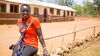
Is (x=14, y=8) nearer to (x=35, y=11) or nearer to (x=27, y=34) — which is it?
(x=35, y=11)

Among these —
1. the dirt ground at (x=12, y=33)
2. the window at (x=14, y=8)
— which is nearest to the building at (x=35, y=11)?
the window at (x=14, y=8)

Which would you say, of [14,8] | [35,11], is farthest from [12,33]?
[35,11]

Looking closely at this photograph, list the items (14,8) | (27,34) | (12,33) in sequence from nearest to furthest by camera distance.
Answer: (27,34) < (12,33) < (14,8)

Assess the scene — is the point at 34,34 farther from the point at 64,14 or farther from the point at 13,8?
the point at 64,14

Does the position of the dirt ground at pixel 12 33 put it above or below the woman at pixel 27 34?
below

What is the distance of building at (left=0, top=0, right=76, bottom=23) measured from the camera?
21.6 metres

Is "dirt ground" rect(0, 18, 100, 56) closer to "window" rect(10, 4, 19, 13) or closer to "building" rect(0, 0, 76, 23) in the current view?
"building" rect(0, 0, 76, 23)

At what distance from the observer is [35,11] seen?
27312mm

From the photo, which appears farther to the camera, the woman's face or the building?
the building

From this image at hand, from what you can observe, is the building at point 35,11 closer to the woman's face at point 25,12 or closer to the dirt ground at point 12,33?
the dirt ground at point 12,33

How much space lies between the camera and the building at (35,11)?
21.6 metres

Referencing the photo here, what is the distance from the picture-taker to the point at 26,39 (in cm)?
331

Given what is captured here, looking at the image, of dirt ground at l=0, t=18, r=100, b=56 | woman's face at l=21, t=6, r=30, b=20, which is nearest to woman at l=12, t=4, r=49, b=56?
woman's face at l=21, t=6, r=30, b=20

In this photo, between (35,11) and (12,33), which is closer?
(12,33)
